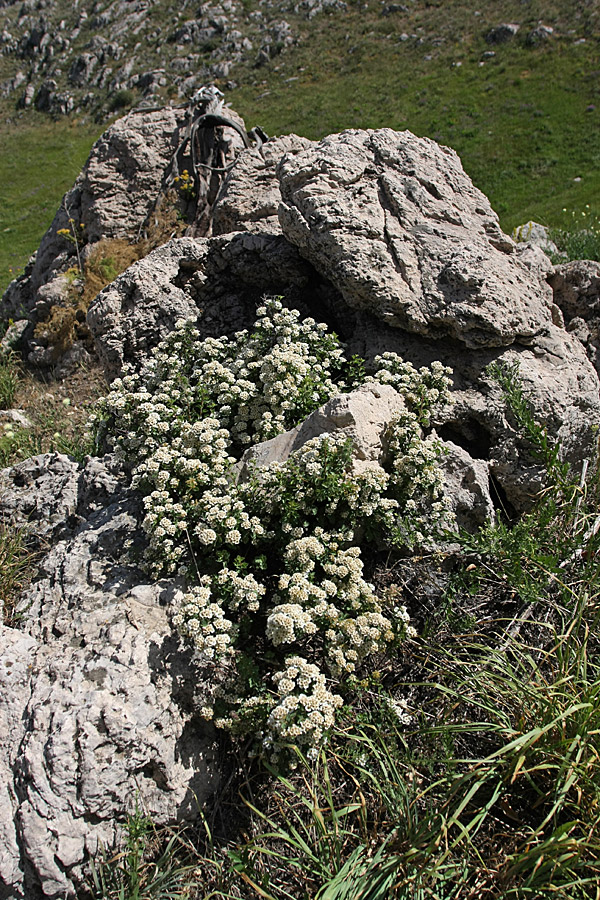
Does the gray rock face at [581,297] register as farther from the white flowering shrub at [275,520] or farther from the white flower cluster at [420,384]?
the white flowering shrub at [275,520]

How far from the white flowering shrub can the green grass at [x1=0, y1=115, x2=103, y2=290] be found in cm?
1209

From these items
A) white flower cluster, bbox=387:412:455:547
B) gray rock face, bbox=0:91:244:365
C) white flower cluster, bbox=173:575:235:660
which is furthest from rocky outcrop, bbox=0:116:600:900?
gray rock face, bbox=0:91:244:365

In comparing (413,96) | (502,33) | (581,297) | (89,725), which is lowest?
(89,725)

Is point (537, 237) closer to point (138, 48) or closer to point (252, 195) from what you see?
point (252, 195)

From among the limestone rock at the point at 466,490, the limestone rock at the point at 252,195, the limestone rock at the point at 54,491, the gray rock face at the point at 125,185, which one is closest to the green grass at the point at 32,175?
the gray rock face at the point at 125,185

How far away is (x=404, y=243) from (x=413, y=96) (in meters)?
23.7

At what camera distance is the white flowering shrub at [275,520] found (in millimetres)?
2803

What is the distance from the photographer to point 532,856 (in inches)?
90.6

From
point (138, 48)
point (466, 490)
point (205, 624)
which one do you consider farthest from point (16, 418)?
point (138, 48)

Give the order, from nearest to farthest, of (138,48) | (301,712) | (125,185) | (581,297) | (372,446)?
(301,712) < (372,446) < (581,297) < (125,185) < (138,48)

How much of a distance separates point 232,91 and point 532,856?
36.8 metres

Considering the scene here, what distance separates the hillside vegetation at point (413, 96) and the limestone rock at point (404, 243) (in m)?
8.02

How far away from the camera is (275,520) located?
11.1 feet

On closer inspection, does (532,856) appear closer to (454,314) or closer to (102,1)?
(454,314)
